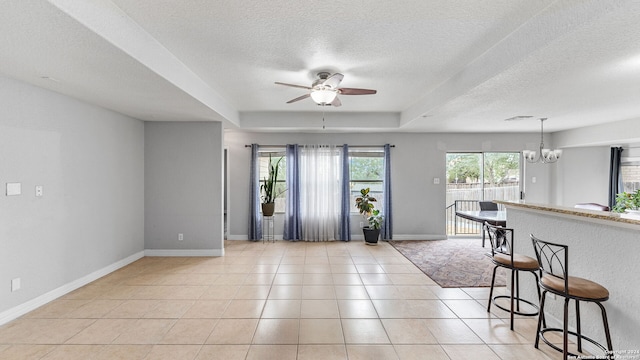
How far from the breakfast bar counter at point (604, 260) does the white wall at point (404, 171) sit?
3691mm

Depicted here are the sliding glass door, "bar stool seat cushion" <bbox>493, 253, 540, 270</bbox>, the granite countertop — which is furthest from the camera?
the sliding glass door

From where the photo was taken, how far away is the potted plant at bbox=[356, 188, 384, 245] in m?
6.17

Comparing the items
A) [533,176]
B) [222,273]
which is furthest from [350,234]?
[533,176]

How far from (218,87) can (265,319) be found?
10.1 feet

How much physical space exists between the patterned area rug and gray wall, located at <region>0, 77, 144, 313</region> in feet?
15.4

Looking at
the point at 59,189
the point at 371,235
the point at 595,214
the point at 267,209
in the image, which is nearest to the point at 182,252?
the point at 267,209

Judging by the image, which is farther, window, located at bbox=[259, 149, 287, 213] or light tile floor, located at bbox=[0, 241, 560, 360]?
window, located at bbox=[259, 149, 287, 213]

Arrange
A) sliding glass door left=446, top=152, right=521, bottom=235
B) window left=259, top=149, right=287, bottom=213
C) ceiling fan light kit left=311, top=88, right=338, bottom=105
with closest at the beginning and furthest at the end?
ceiling fan light kit left=311, top=88, right=338, bottom=105 < window left=259, top=149, right=287, bottom=213 < sliding glass door left=446, top=152, right=521, bottom=235

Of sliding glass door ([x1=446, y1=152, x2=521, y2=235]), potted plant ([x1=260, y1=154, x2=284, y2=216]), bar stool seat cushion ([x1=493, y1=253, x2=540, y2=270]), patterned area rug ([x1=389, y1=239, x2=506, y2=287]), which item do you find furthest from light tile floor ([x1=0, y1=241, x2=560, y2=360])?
sliding glass door ([x1=446, y1=152, x2=521, y2=235])

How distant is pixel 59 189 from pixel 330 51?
3.51 m

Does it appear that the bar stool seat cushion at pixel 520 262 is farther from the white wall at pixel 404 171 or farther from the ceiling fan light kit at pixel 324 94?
the white wall at pixel 404 171

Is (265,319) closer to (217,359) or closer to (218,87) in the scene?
(217,359)

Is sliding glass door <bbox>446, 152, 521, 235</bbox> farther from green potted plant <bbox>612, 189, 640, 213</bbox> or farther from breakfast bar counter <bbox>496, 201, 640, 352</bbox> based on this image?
breakfast bar counter <bbox>496, 201, 640, 352</bbox>

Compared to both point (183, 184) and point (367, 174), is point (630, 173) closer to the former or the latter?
point (367, 174)
